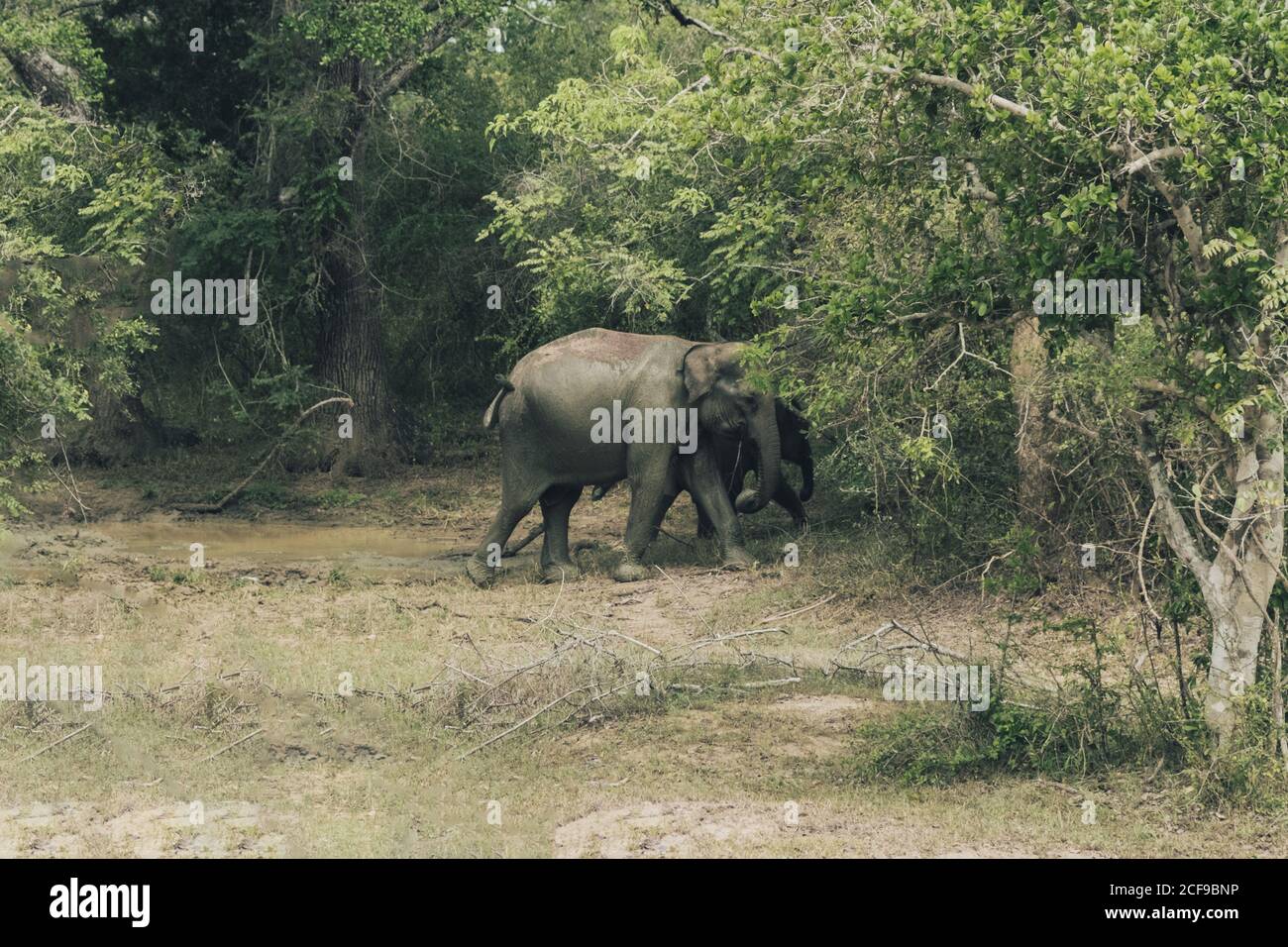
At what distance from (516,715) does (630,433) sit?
6.22 meters

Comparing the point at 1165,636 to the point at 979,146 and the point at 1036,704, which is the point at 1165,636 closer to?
the point at 1036,704

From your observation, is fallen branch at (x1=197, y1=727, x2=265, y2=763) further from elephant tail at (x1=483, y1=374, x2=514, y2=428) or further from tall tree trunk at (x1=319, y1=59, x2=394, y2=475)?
tall tree trunk at (x1=319, y1=59, x2=394, y2=475)

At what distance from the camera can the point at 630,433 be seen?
1748 centimetres

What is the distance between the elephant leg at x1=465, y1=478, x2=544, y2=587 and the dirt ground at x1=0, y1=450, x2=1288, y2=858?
10.7 inches

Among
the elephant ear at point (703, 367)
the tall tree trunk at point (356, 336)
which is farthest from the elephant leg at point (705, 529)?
the tall tree trunk at point (356, 336)

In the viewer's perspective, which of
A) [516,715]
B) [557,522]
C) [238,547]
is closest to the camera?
[516,715]

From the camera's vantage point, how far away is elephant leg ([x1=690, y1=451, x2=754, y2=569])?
1706cm

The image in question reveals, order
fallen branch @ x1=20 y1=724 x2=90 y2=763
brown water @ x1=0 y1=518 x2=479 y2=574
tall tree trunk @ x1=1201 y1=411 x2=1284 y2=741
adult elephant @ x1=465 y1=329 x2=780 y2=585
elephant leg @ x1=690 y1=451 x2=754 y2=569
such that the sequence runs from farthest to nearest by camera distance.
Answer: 1. brown water @ x1=0 y1=518 x2=479 y2=574
2. adult elephant @ x1=465 y1=329 x2=780 y2=585
3. elephant leg @ x1=690 y1=451 x2=754 y2=569
4. fallen branch @ x1=20 y1=724 x2=90 y2=763
5. tall tree trunk @ x1=1201 y1=411 x2=1284 y2=741

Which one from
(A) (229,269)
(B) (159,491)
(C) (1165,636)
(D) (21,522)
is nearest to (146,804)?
(C) (1165,636)

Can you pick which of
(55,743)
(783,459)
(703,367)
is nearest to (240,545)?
(703,367)

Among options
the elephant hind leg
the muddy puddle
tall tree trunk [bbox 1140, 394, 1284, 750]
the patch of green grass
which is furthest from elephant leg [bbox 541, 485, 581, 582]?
tall tree trunk [bbox 1140, 394, 1284, 750]

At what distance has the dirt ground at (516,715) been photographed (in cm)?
933

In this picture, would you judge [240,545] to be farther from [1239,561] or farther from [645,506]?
[1239,561]

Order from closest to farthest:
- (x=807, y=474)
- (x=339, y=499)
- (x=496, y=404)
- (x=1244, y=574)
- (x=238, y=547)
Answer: (x=1244, y=574)
(x=496, y=404)
(x=807, y=474)
(x=238, y=547)
(x=339, y=499)
